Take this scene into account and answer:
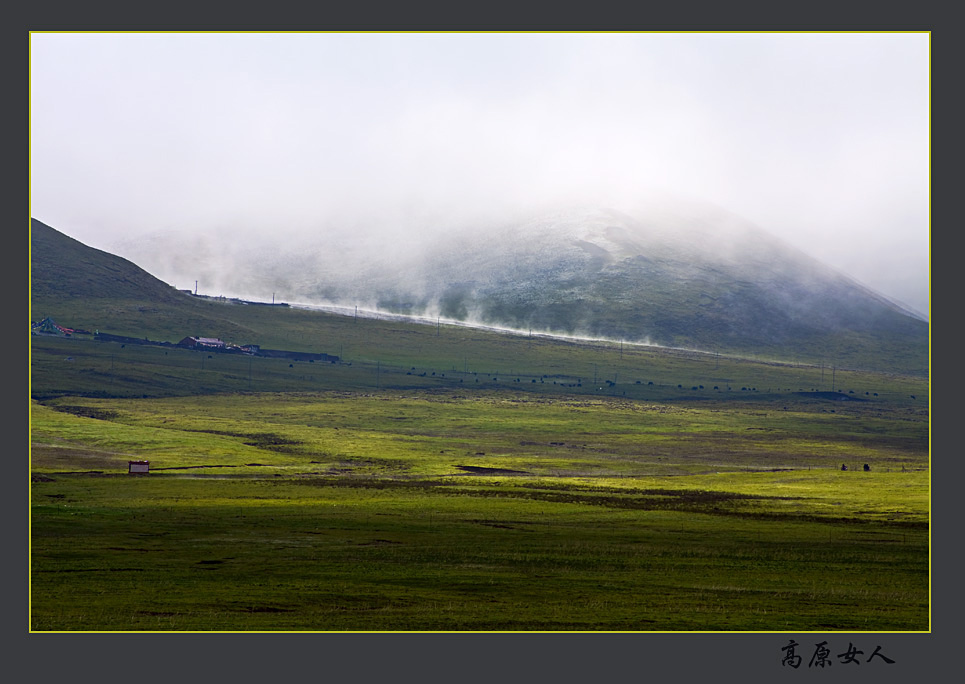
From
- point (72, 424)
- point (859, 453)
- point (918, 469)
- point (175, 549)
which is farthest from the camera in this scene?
point (859, 453)

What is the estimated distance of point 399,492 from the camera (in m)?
115

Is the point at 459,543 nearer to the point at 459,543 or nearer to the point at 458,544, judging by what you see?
the point at 459,543

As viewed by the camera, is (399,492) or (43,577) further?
(399,492)

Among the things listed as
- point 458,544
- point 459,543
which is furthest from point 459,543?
point 458,544

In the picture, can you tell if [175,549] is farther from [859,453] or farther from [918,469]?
[859,453]

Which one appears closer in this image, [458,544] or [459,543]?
[458,544]

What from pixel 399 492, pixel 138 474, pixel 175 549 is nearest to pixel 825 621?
pixel 175 549

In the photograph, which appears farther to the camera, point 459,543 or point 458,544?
point 459,543

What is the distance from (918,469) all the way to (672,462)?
119 ft

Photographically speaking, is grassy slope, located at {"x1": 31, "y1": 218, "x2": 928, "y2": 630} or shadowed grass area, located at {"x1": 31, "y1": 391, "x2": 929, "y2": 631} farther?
grassy slope, located at {"x1": 31, "y1": 218, "x2": 928, "y2": 630}

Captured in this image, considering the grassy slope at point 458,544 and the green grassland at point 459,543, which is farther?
the grassy slope at point 458,544

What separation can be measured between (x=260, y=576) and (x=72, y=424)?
12230cm

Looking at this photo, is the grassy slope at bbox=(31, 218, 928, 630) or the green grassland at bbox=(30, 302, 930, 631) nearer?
the green grassland at bbox=(30, 302, 930, 631)

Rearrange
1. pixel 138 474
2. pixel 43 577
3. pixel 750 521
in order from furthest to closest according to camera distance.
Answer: pixel 138 474, pixel 750 521, pixel 43 577
